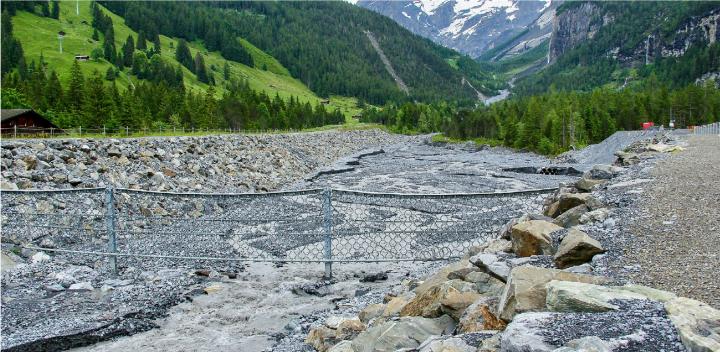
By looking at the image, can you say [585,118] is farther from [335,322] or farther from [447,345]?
[447,345]

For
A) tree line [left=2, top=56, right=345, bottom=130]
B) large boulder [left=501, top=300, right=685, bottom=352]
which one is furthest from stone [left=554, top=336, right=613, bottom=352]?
tree line [left=2, top=56, right=345, bottom=130]

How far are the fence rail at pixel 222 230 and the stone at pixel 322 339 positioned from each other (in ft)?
13.7

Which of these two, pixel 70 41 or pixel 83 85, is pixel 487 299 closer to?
pixel 83 85

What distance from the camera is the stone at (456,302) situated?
6.29 m

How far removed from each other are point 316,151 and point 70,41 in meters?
120

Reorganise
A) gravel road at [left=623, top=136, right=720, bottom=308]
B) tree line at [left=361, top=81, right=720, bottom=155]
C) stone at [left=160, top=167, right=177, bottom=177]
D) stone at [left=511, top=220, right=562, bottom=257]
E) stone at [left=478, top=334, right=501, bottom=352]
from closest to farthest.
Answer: stone at [left=478, top=334, right=501, bottom=352] < gravel road at [left=623, top=136, right=720, bottom=308] < stone at [left=511, top=220, right=562, bottom=257] < stone at [left=160, top=167, right=177, bottom=177] < tree line at [left=361, top=81, right=720, bottom=155]

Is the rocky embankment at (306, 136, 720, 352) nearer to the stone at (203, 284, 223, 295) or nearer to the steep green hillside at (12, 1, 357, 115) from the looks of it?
the stone at (203, 284, 223, 295)

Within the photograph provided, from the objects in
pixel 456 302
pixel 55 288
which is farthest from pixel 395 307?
pixel 55 288

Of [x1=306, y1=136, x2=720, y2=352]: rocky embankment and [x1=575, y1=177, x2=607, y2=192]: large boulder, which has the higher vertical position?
[x1=575, y1=177, x2=607, y2=192]: large boulder

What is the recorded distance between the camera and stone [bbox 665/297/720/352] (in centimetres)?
376

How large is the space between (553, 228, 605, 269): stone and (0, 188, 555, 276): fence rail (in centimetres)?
543

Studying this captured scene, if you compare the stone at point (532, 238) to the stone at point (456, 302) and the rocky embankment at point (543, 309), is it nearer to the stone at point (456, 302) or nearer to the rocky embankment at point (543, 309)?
the rocky embankment at point (543, 309)

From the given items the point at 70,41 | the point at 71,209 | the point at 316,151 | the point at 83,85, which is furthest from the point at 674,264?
the point at 70,41

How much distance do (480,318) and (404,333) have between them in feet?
3.49
